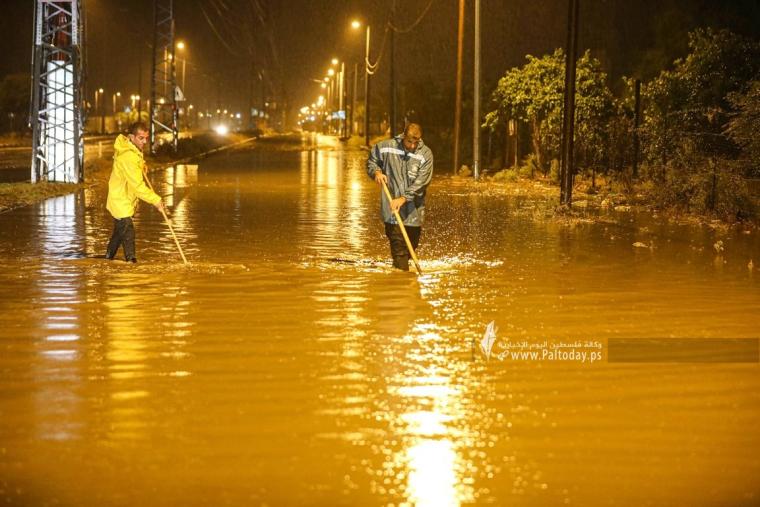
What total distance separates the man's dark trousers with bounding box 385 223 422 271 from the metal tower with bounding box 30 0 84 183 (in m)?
16.1

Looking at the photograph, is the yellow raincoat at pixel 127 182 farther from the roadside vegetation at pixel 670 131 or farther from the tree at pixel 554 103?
the tree at pixel 554 103

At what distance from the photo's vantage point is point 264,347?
8758 millimetres

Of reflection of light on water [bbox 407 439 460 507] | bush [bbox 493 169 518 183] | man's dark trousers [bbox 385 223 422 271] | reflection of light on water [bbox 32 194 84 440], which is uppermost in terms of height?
bush [bbox 493 169 518 183]

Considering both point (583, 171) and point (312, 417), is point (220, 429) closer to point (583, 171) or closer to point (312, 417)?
point (312, 417)

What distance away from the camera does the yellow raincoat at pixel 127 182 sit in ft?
43.5

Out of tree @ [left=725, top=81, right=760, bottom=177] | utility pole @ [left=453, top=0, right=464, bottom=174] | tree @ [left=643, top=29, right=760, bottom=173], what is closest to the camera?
tree @ [left=725, top=81, right=760, bottom=177]

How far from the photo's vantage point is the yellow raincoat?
13266 mm

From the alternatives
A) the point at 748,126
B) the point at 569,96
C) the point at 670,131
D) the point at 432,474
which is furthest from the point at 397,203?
the point at 670,131

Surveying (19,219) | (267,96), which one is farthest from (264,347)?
(267,96)


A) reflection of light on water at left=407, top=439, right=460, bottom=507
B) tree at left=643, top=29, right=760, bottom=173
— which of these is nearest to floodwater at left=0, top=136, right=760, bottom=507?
reflection of light on water at left=407, top=439, right=460, bottom=507

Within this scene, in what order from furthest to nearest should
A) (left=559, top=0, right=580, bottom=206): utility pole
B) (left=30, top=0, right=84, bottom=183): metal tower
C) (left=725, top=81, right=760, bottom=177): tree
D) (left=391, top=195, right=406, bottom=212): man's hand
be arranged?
(left=30, top=0, right=84, bottom=183): metal tower, (left=559, top=0, right=580, bottom=206): utility pole, (left=725, top=81, right=760, bottom=177): tree, (left=391, top=195, right=406, bottom=212): man's hand

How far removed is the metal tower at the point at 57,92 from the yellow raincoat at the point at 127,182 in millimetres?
14347
